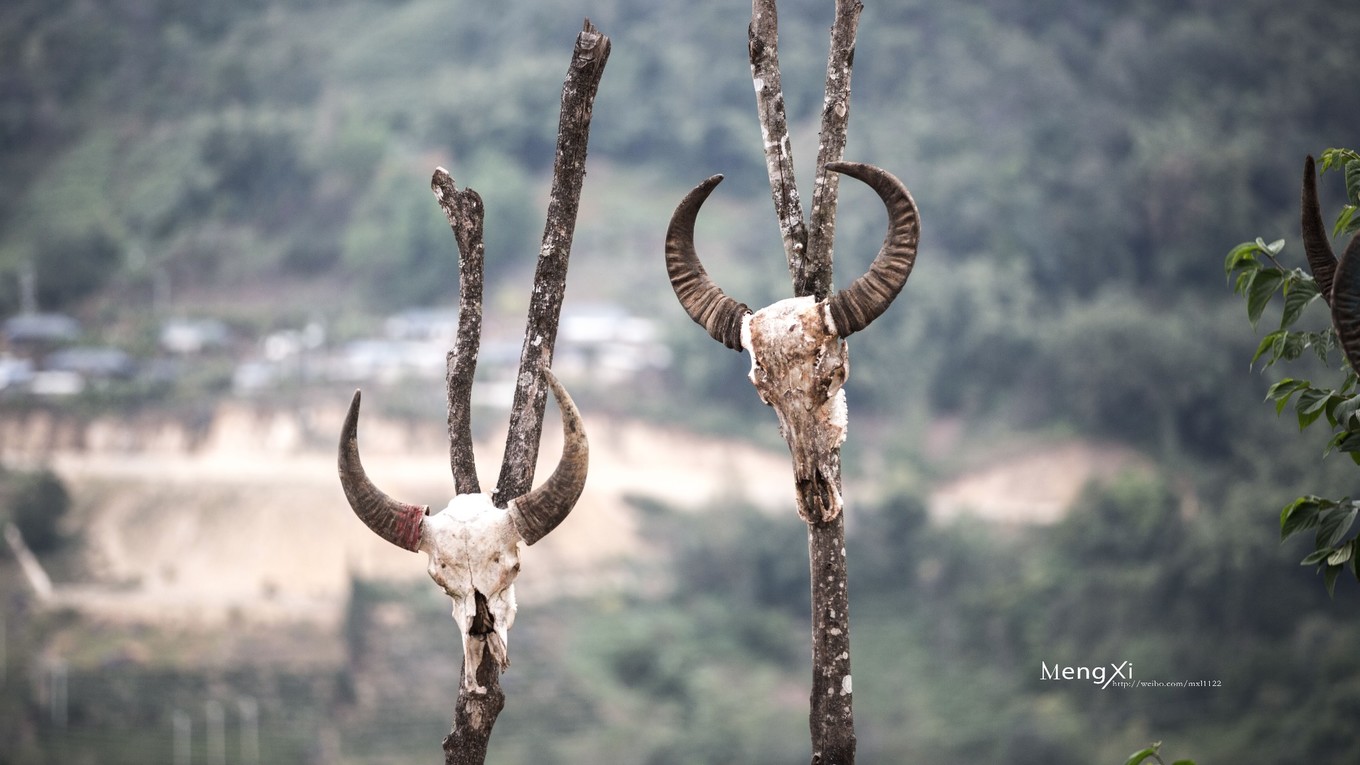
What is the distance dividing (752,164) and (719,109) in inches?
186

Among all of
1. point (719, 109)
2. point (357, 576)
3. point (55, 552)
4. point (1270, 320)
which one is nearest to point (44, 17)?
point (719, 109)

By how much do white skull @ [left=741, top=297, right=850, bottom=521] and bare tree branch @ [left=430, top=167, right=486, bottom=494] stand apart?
4.69ft

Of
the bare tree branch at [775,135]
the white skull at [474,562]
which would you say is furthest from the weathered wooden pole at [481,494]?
the bare tree branch at [775,135]

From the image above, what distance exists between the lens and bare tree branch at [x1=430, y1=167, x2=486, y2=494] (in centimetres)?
767

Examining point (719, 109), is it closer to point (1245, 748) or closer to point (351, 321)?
point (351, 321)

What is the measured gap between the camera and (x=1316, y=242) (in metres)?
6.94

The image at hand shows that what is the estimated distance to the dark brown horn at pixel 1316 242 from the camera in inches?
268

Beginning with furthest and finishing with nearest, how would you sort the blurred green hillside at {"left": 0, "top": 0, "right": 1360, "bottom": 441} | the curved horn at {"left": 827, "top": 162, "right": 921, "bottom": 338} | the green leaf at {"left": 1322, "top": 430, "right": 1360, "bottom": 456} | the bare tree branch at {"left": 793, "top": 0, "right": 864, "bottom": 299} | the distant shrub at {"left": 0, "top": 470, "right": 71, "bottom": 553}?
the blurred green hillside at {"left": 0, "top": 0, "right": 1360, "bottom": 441}
the distant shrub at {"left": 0, "top": 470, "right": 71, "bottom": 553}
the bare tree branch at {"left": 793, "top": 0, "right": 864, "bottom": 299}
the curved horn at {"left": 827, "top": 162, "right": 921, "bottom": 338}
the green leaf at {"left": 1322, "top": 430, "right": 1360, "bottom": 456}

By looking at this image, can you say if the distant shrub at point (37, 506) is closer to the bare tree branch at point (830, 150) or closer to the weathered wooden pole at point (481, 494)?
the weathered wooden pole at point (481, 494)

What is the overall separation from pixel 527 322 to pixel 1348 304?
12.1ft

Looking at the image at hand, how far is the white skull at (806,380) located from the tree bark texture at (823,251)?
4.7 inches

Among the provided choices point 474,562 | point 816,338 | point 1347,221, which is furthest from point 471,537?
point 1347,221

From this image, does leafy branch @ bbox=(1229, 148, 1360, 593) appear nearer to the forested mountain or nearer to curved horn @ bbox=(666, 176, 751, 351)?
curved horn @ bbox=(666, 176, 751, 351)

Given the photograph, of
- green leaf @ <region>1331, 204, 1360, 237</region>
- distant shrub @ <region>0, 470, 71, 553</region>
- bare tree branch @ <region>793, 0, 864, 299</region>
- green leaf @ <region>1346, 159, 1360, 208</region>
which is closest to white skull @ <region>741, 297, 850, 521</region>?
bare tree branch @ <region>793, 0, 864, 299</region>
